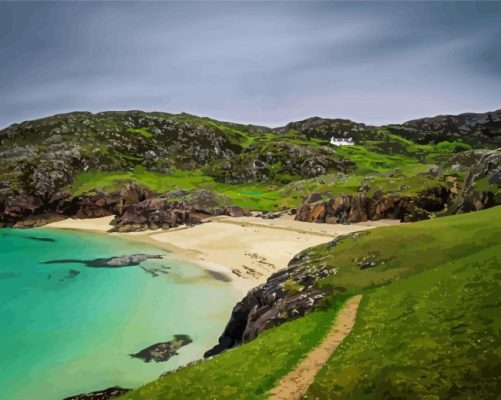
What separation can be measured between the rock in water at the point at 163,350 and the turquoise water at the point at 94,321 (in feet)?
2.93

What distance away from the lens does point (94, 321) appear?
52.1 m

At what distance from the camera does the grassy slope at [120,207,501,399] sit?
57.9ft

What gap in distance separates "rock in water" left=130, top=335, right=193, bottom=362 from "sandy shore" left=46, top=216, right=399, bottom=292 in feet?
61.0

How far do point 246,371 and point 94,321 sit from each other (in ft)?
→ 117

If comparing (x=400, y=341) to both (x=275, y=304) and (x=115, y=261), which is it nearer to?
(x=275, y=304)

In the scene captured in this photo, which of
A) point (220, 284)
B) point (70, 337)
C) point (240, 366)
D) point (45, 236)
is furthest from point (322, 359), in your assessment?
point (45, 236)

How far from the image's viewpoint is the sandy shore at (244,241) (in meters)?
74.4

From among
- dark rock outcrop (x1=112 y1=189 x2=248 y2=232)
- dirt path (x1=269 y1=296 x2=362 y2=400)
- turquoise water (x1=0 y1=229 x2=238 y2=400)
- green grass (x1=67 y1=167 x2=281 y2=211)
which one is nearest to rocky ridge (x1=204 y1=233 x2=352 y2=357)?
dirt path (x1=269 y1=296 x2=362 y2=400)

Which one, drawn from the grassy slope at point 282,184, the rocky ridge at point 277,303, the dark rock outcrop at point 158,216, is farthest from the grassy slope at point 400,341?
the dark rock outcrop at point 158,216

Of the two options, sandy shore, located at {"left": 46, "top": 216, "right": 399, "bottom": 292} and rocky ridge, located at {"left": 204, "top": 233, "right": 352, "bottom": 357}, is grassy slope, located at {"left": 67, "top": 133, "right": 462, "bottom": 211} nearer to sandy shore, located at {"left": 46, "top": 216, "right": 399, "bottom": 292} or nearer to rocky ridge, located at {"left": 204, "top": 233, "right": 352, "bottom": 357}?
sandy shore, located at {"left": 46, "top": 216, "right": 399, "bottom": 292}

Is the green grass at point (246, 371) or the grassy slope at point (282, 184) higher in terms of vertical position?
the grassy slope at point (282, 184)

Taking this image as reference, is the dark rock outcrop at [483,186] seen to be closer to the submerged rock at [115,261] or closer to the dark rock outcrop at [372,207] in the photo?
the dark rock outcrop at [372,207]

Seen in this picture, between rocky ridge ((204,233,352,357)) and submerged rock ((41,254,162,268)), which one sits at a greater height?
rocky ridge ((204,233,352,357))

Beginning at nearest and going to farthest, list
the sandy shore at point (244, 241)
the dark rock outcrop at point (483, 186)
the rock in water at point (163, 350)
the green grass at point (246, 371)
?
the green grass at point (246, 371)
the rock in water at point (163, 350)
the dark rock outcrop at point (483, 186)
the sandy shore at point (244, 241)
